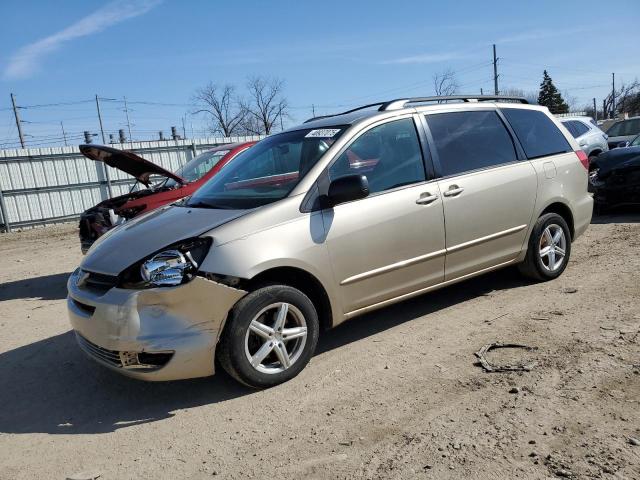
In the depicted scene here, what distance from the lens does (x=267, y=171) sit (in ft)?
14.5

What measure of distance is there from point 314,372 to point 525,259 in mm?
2717

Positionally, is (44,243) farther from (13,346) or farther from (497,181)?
(497,181)

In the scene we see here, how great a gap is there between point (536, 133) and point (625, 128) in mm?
12747

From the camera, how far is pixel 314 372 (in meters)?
3.79

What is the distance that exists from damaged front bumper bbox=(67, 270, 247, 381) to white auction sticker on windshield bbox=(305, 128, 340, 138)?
154cm

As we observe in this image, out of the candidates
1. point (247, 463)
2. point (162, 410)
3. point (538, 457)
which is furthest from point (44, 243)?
point (538, 457)

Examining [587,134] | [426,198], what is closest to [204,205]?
[426,198]

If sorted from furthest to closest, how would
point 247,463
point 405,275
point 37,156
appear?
1. point 37,156
2. point 405,275
3. point 247,463

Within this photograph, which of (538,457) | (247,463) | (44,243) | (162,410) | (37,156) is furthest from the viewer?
(37,156)

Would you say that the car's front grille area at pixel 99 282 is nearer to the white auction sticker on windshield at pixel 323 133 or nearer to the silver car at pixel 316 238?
the silver car at pixel 316 238

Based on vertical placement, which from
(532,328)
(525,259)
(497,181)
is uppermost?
(497,181)

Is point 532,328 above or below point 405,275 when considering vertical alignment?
below

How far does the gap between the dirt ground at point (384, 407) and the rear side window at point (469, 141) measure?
137 centimetres

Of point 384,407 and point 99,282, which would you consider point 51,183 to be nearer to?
point 99,282
